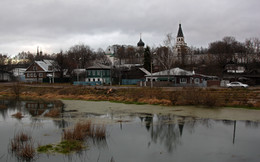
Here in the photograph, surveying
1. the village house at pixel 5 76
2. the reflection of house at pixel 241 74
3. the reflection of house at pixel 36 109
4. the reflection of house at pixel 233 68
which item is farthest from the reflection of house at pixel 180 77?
the village house at pixel 5 76

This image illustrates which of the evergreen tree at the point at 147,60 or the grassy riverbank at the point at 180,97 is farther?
the evergreen tree at the point at 147,60

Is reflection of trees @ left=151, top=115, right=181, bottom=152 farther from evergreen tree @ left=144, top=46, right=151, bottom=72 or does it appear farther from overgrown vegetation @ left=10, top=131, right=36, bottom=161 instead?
evergreen tree @ left=144, top=46, right=151, bottom=72

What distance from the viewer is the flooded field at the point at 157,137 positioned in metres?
11.7

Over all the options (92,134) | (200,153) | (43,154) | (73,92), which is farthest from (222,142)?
(73,92)

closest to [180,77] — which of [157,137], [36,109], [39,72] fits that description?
[36,109]

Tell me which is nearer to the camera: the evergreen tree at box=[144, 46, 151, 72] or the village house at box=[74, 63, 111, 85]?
the village house at box=[74, 63, 111, 85]

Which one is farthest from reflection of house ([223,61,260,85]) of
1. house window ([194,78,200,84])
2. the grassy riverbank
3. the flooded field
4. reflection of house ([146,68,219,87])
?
the flooded field

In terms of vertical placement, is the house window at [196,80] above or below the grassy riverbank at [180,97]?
above

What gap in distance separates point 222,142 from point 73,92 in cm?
3163

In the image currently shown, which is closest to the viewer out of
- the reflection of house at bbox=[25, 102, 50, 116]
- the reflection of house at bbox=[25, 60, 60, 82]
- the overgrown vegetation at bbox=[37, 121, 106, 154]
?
the overgrown vegetation at bbox=[37, 121, 106, 154]

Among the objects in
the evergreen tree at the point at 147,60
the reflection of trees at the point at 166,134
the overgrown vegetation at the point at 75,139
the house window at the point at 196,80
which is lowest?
the reflection of trees at the point at 166,134

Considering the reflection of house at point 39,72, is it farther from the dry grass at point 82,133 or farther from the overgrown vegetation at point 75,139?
the overgrown vegetation at point 75,139

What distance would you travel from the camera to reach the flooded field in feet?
38.2

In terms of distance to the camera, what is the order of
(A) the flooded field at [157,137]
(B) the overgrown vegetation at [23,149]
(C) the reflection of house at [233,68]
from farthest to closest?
1. (C) the reflection of house at [233,68]
2. (A) the flooded field at [157,137]
3. (B) the overgrown vegetation at [23,149]
